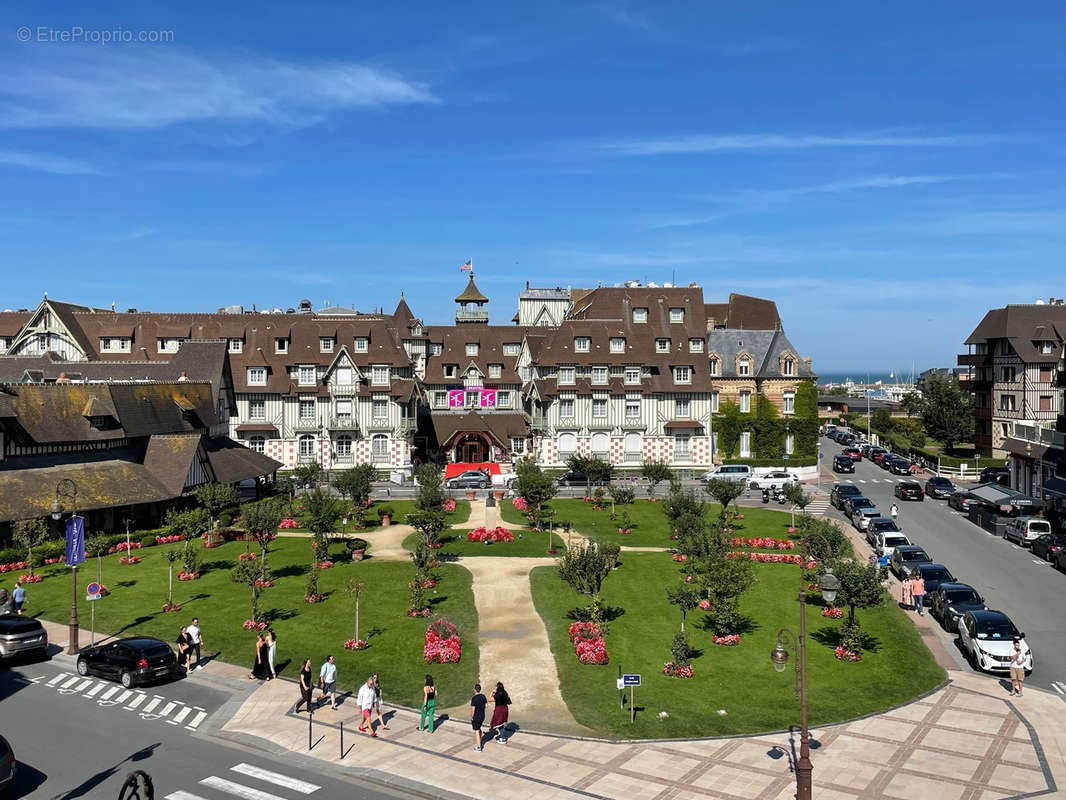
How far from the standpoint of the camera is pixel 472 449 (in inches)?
2977

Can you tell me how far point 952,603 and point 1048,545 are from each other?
13.9 meters

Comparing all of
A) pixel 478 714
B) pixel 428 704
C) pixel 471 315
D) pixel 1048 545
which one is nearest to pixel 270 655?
pixel 428 704

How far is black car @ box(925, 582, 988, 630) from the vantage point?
34.1 metres

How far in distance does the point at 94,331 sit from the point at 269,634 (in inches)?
2406

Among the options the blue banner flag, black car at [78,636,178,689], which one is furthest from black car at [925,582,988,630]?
the blue banner flag

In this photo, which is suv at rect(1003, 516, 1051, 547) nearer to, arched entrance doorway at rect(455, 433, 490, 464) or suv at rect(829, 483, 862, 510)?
suv at rect(829, 483, 862, 510)

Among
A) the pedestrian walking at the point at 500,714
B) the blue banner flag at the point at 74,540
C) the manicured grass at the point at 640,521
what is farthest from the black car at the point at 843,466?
the blue banner flag at the point at 74,540

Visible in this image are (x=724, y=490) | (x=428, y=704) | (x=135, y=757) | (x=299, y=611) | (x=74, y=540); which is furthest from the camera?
(x=724, y=490)

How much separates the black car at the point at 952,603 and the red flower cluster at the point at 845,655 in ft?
19.3

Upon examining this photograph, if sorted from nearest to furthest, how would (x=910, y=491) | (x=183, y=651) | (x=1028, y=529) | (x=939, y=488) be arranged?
1. (x=183, y=651)
2. (x=1028, y=529)
3. (x=910, y=491)
4. (x=939, y=488)

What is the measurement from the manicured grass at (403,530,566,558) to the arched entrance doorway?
84.0ft

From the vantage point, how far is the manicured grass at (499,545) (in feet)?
148

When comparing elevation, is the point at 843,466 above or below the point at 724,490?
below

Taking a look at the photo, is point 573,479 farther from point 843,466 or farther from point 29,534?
point 29,534
